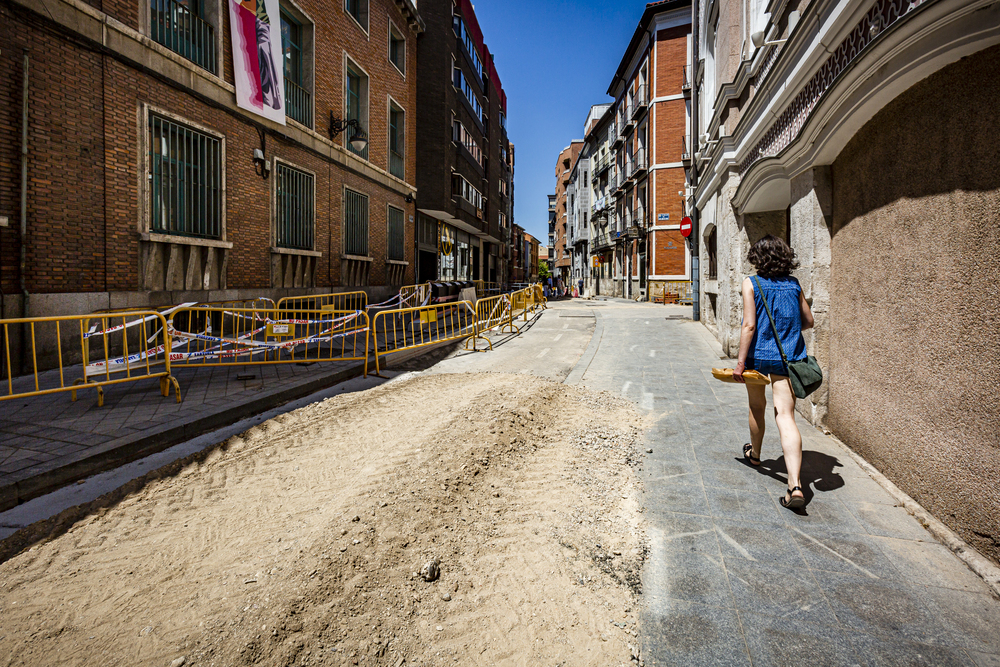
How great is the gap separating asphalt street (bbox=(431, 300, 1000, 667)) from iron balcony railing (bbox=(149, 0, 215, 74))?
11000mm

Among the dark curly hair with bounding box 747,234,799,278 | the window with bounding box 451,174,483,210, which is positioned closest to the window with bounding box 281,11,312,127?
the window with bounding box 451,174,483,210

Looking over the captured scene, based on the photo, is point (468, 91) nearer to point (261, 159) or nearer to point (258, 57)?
point (258, 57)

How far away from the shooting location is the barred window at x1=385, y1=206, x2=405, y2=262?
1916 centimetres

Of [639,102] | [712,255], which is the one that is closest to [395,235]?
[712,255]

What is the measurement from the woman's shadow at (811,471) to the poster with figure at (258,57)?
12.1 m

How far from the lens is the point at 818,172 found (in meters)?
4.77

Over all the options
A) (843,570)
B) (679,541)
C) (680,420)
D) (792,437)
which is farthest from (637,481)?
(680,420)

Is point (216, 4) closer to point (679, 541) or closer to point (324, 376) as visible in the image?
point (324, 376)

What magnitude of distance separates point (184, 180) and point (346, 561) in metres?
9.83

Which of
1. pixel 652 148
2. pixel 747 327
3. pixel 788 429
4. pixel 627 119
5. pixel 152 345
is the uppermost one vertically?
pixel 627 119

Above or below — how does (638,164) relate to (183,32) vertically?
above

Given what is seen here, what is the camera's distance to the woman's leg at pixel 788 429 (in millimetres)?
3221

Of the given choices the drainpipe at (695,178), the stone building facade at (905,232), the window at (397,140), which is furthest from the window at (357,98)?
the stone building facade at (905,232)

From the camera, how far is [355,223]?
16469 millimetres
